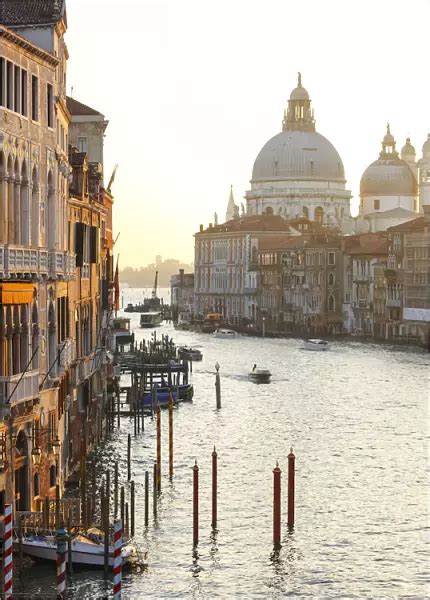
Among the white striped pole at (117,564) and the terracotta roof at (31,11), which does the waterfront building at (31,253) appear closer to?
the terracotta roof at (31,11)

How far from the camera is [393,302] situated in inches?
3804

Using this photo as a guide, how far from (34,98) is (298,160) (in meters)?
131

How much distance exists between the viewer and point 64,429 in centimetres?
2702

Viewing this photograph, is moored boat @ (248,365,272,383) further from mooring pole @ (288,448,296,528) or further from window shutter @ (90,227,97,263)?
mooring pole @ (288,448,296,528)

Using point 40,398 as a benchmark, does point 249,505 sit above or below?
below

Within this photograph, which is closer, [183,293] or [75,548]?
[75,548]

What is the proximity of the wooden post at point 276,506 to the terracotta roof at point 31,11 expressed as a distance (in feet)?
24.6

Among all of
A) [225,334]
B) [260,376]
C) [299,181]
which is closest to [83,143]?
[260,376]

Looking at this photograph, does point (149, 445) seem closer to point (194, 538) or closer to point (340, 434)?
point (340, 434)

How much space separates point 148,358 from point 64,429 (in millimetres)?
32453

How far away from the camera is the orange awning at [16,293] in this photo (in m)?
20.0

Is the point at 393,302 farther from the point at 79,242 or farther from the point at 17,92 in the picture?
the point at 17,92

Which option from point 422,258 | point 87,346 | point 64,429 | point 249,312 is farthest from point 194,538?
point 249,312

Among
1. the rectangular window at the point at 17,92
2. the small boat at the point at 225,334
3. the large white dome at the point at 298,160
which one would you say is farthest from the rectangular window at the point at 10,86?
the large white dome at the point at 298,160
